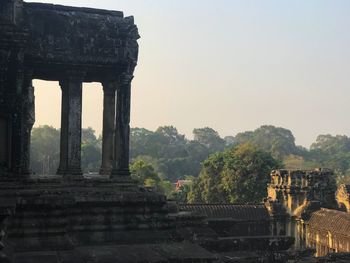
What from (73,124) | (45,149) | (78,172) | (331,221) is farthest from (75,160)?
(45,149)

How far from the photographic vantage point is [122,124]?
11.4m

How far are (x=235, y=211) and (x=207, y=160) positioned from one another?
703 inches

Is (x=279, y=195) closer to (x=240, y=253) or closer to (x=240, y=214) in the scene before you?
(x=240, y=214)

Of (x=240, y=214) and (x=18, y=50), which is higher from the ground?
(x=18, y=50)

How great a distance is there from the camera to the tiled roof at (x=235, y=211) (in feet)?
94.9

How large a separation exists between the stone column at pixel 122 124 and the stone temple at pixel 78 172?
20mm

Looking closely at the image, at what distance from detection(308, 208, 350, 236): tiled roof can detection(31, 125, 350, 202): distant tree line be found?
34.1 ft

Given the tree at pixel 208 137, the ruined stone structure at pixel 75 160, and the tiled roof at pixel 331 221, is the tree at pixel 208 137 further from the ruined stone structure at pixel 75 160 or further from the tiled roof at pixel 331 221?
the ruined stone structure at pixel 75 160

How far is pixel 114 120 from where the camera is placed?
12039mm

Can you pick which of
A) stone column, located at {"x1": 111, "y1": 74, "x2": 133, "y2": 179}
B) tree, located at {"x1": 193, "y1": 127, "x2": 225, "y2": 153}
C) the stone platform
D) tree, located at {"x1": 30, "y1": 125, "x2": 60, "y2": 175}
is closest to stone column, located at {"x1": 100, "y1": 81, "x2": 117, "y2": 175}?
stone column, located at {"x1": 111, "y1": 74, "x2": 133, "y2": 179}

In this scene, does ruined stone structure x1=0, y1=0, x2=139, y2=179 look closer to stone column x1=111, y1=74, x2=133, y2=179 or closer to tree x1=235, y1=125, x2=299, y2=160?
stone column x1=111, y1=74, x2=133, y2=179

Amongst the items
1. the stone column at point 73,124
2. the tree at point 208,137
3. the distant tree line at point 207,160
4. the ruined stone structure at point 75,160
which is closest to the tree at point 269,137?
the distant tree line at point 207,160

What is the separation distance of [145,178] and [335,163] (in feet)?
230

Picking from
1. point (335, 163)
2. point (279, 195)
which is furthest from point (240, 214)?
point (335, 163)
